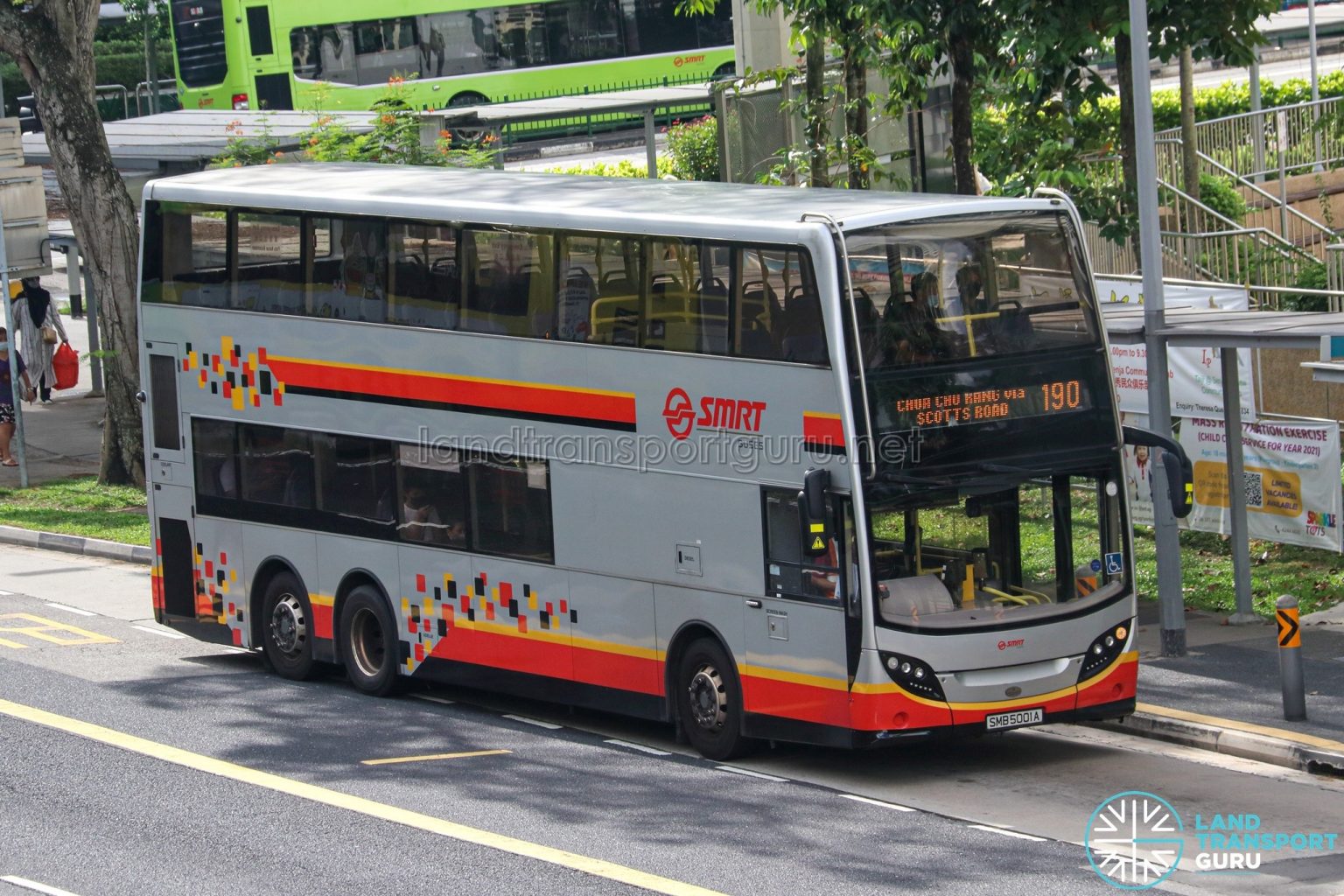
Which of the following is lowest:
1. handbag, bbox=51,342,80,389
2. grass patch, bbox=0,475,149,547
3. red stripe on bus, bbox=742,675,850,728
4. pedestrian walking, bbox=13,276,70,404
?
grass patch, bbox=0,475,149,547

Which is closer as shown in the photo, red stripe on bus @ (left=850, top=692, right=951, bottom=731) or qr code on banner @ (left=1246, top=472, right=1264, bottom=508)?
red stripe on bus @ (left=850, top=692, right=951, bottom=731)

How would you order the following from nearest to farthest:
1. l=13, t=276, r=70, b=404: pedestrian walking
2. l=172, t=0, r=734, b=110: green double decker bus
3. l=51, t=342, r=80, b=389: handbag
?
l=13, t=276, r=70, b=404: pedestrian walking → l=51, t=342, r=80, b=389: handbag → l=172, t=0, r=734, b=110: green double decker bus

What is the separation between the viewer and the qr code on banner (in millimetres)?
17312

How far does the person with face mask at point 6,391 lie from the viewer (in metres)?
26.6

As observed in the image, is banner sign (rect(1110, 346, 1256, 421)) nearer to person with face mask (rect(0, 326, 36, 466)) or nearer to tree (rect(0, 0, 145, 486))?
tree (rect(0, 0, 145, 486))

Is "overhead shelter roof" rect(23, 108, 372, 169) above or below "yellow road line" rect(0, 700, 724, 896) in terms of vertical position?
above

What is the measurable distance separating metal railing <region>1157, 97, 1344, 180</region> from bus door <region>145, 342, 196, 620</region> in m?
16.6

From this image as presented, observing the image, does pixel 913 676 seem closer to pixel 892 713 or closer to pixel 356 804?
pixel 892 713

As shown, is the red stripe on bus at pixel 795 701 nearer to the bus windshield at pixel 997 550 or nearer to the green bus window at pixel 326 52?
the bus windshield at pixel 997 550

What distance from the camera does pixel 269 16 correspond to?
4781 cm

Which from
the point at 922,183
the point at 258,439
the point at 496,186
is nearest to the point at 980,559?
the point at 496,186

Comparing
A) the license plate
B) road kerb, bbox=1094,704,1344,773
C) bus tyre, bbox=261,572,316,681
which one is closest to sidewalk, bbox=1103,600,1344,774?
road kerb, bbox=1094,704,1344,773

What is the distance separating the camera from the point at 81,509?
25188 mm

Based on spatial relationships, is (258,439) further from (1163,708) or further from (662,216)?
(1163,708)
